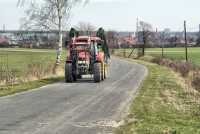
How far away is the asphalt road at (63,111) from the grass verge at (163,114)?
1.53ft

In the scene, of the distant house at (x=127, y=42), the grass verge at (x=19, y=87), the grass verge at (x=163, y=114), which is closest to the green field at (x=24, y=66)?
the grass verge at (x=19, y=87)

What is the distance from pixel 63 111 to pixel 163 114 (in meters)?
3.07

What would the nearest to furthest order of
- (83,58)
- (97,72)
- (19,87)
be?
(19,87)
(97,72)
(83,58)

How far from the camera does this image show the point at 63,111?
1758cm

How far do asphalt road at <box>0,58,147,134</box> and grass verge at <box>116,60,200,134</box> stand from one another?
1.53ft

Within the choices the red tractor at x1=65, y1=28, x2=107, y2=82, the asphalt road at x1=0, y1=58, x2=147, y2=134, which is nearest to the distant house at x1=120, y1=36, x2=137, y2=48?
the red tractor at x1=65, y1=28, x2=107, y2=82

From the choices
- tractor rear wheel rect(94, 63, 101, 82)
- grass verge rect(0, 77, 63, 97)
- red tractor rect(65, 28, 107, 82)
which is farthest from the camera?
Result: red tractor rect(65, 28, 107, 82)

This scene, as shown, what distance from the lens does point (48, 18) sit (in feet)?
156

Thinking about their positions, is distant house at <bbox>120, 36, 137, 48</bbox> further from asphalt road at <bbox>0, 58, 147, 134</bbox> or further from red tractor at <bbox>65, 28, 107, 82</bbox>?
asphalt road at <bbox>0, 58, 147, 134</bbox>

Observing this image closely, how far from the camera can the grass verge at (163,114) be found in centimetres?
1385

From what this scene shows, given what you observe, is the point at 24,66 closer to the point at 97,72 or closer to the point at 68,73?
the point at 68,73

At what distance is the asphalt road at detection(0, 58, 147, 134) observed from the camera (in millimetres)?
13898

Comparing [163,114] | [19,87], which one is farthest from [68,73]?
[163,114]

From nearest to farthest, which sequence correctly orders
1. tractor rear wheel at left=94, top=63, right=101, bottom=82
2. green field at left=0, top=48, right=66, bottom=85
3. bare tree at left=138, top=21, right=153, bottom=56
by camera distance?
tractor rear wheel at left=94, top=63, right=101, bottom=82 → green field at left=0, top=48, right=66, bottom=85 → bare tree at left=138, top=21, right=153, bottom=56
